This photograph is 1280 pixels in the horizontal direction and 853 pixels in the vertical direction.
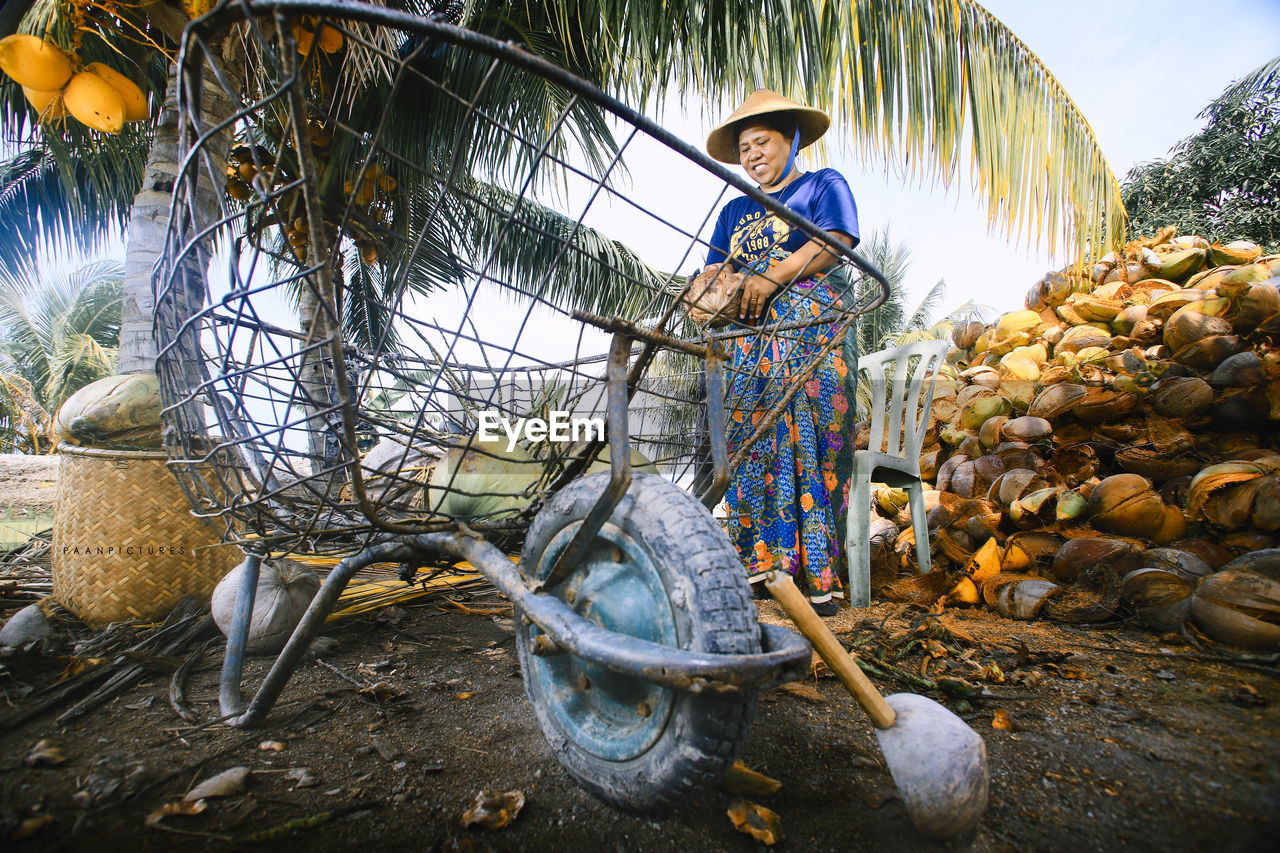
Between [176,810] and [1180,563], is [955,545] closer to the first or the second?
[1180,563]

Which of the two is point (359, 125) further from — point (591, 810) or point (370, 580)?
point (591, 810)

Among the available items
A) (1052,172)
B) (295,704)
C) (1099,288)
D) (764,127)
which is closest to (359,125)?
(764,127)

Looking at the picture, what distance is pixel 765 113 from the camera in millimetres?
1915

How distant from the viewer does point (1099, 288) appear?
350 centimetres

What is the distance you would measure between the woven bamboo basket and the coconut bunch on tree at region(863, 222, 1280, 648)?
115 inches

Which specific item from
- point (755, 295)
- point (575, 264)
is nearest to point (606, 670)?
point (755, 295)

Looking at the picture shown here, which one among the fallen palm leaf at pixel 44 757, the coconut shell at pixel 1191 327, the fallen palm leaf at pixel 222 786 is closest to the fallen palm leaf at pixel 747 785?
the fallen palm leaf at pixel 222 786

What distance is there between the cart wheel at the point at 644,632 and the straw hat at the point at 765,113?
165 cm

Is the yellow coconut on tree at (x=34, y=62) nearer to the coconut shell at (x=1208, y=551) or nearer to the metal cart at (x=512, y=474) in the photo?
the metal cart at (x=512, y=474)

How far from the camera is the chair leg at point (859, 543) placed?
2133 millimetres

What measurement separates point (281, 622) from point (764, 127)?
95.6 inches

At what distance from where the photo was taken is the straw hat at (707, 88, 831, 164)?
187cm

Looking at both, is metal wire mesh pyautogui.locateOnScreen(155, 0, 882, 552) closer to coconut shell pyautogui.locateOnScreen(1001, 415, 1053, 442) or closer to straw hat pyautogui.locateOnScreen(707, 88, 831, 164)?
straw hat pyautogui.locateOnScreen(707, 88, 831, 164)

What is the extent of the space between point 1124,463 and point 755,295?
6.82ft
